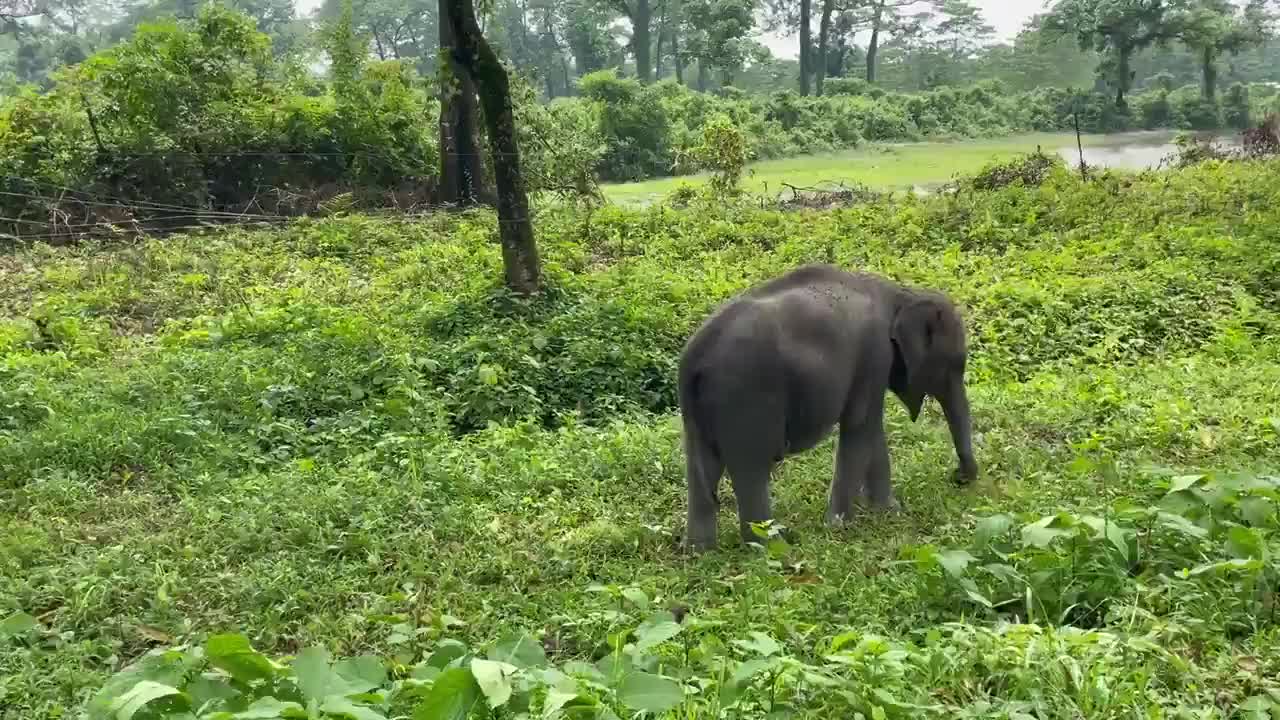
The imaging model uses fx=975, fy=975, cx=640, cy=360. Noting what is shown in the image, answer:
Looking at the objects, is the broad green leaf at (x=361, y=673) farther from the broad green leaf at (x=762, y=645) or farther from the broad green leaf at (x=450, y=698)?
the broad green leaf at (x=762, y=645)

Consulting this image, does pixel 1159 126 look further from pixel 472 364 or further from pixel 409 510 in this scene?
pixel 409 510

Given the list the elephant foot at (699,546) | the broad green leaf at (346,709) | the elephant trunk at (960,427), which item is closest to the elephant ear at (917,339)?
the elephant trunk at (960,427)

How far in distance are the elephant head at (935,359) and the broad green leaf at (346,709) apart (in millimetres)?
4022

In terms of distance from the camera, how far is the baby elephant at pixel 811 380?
4.92 meters

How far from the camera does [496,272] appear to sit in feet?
36.2

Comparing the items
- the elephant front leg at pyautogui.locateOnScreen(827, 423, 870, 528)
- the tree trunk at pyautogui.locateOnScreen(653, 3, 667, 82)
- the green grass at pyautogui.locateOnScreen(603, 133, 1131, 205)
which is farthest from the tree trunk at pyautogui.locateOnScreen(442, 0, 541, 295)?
the tree trunk at pyautogui.locateOnScreen(653, 3, 667, 82)

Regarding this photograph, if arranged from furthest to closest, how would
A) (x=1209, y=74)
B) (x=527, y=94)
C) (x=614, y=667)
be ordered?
(x=1209, y=74)
(x=527, y=94)
(x=614, y=667)

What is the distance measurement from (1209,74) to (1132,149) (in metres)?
10.7

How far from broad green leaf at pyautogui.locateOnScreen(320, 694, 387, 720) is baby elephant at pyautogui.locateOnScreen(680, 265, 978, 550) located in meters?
2.76

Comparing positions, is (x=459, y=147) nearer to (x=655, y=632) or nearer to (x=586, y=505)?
(x=586, y=505)

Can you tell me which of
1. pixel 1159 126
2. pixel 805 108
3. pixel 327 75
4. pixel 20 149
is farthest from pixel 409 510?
pixel 1159 126

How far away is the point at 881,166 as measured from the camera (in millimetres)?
24672

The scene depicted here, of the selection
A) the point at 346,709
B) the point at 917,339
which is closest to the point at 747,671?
the point at 346,709

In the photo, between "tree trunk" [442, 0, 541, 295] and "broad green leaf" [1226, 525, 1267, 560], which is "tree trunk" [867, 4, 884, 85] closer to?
"tree trunk" [442, 0, 541, 295]
